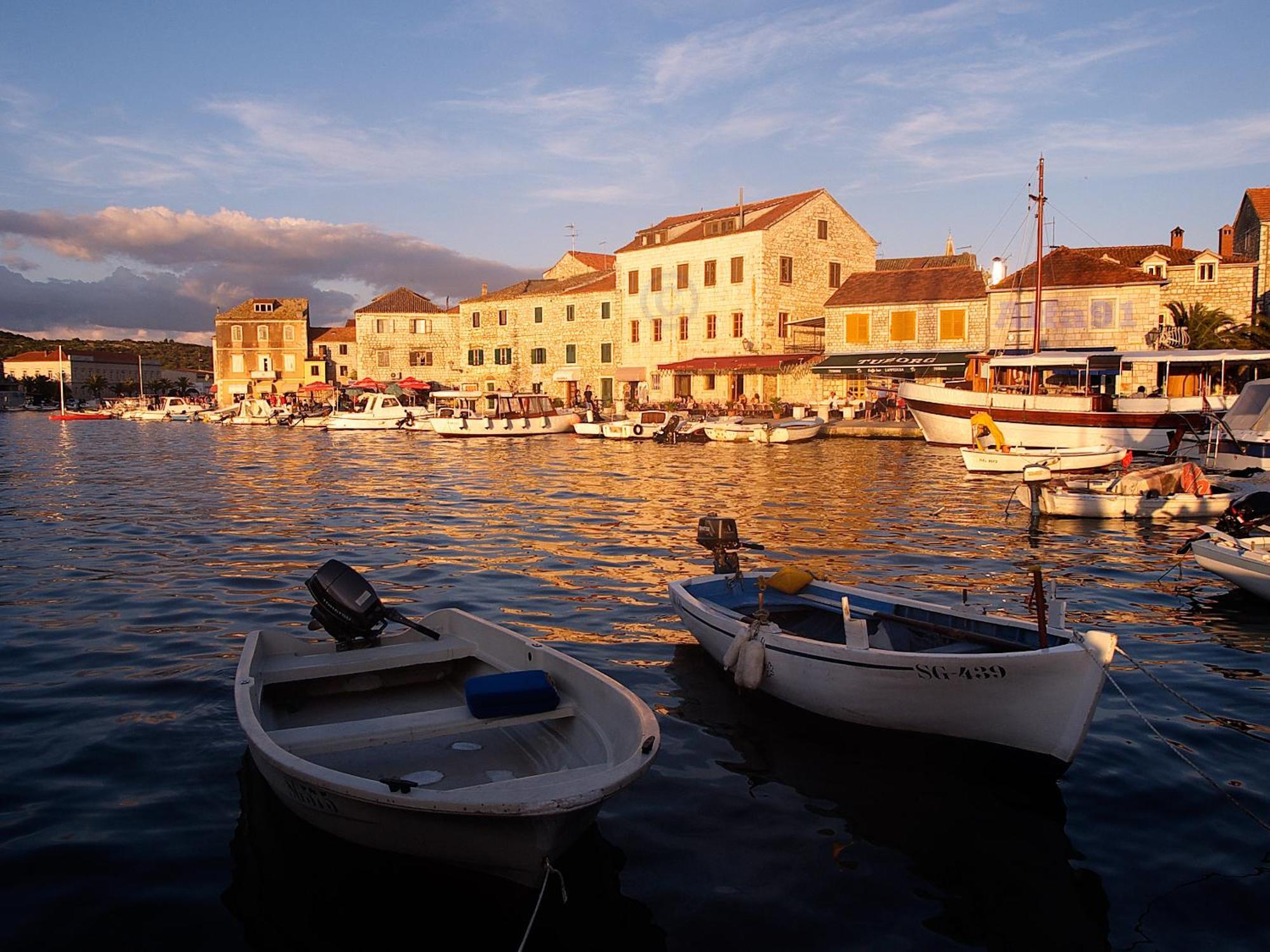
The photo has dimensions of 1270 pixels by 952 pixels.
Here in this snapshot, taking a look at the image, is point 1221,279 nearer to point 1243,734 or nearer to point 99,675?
point 1243,734

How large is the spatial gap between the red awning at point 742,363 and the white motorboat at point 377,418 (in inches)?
591

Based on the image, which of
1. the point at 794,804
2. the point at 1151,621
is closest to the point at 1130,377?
the point at 1151,621

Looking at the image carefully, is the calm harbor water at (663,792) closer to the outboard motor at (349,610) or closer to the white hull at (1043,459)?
the outboard motor at (349,610)

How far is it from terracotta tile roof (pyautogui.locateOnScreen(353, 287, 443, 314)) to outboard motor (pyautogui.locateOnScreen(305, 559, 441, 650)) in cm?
6836

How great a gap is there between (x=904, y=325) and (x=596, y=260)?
28.1 meters

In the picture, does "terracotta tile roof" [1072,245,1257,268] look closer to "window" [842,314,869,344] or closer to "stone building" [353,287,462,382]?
"window" [842,314,869,344]

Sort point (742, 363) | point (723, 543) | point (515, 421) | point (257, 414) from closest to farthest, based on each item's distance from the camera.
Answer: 1. point (723, 543)
2. point (515, 421)
3. point (742, 363)
4. point (257, 414)

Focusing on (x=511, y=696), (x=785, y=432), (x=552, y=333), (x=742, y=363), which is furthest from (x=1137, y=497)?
(x=552, y=333)

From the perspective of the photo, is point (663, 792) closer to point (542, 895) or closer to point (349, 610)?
point (542, 895)

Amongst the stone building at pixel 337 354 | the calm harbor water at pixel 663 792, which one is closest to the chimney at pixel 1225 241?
the calm harbor water at pixel 663 792

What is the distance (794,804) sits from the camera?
21.7 feet

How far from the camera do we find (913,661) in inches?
275

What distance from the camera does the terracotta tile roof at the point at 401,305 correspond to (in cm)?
7381

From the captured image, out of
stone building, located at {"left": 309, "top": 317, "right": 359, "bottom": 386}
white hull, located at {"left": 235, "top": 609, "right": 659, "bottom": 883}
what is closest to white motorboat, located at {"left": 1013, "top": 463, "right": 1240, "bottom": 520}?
white hull, located at {"left": 235, "top": 609, "right": 659, "bottom": 883}
